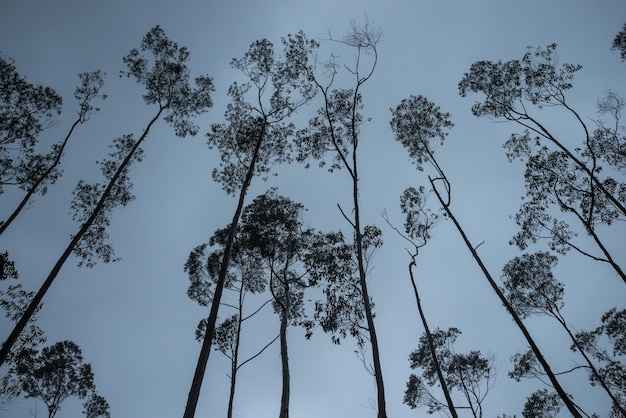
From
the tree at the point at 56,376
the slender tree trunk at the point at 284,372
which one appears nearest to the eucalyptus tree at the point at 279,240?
the slender tree trunk at the point at 284,372

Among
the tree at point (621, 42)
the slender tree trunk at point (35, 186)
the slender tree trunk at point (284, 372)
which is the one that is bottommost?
the slender tree trunk at point (284, 372)

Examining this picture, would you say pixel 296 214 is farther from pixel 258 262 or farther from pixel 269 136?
pixel 269 136

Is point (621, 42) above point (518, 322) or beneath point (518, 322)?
above

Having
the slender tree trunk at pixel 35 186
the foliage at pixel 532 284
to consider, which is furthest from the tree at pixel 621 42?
the slender tree trunk at pixel 35 186

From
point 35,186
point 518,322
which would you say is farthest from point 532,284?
point 35,186

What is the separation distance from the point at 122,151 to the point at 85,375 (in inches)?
684

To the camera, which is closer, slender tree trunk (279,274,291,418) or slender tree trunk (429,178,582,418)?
slender tree trunk (429,178,582,418)

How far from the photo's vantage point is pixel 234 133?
58.4 ft

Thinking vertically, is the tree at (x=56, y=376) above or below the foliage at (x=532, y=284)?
below

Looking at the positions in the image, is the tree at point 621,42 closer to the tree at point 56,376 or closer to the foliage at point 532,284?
the foliage at point 532,284

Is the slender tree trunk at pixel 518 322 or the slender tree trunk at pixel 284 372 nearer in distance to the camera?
the slender tree trunk at pixel 518 322

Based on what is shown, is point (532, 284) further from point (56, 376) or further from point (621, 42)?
point (56, 376)

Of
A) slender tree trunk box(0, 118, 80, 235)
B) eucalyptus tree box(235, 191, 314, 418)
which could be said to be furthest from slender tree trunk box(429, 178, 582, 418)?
slender tree trunk box(0, 118, 80, 235)

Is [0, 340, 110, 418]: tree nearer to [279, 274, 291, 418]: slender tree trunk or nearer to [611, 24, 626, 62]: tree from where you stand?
[279, 274, 291, 418]: slender tree trunk
